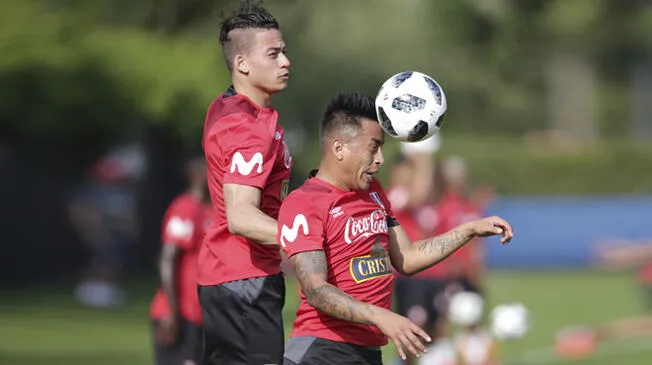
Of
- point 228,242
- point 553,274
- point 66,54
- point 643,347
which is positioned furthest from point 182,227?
point 553,274

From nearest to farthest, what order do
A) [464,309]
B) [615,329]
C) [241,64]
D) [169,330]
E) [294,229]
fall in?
[294,229], [241,64], [169,330], [464,309], [615,329]

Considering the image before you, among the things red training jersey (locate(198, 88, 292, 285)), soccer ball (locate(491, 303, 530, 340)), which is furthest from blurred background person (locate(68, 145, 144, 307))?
red training jersey (locate(198, 88, 292, 285))

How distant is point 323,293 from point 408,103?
3.90ft

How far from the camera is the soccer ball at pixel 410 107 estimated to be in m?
6.42

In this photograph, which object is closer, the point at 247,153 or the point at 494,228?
the point at 494,228

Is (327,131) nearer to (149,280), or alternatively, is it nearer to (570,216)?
(149,280)

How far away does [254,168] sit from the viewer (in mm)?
6473

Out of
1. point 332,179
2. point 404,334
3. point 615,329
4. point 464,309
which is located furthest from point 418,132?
point 615,329

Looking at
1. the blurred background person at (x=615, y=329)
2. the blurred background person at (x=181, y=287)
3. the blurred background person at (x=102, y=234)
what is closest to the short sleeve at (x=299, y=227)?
the blurred background person at (x=181, y=287)

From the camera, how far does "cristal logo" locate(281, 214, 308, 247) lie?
605cm

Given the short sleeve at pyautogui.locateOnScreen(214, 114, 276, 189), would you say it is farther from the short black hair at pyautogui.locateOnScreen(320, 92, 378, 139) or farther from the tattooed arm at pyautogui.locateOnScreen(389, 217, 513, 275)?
the tattooed arm at pyautogui.locateOnScreen(389, 217, 513, 275)

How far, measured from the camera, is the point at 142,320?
21.2 meters

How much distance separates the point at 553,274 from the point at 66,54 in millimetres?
13149

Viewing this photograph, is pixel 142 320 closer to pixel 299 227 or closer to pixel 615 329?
pixel 615 329
